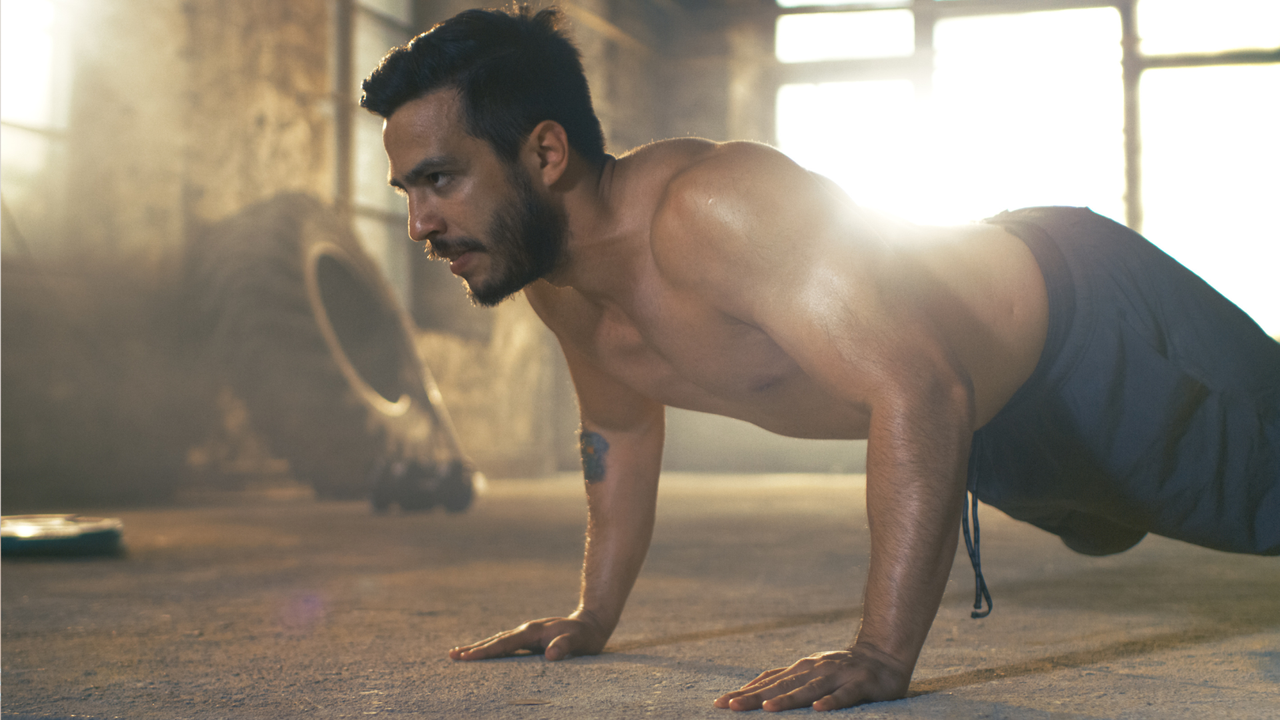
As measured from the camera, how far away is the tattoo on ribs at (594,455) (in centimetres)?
181

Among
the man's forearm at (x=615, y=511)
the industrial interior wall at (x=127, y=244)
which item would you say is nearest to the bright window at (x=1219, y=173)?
the industrial interior wall at (x=127, y=244)

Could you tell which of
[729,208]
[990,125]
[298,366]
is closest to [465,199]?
[729,208]

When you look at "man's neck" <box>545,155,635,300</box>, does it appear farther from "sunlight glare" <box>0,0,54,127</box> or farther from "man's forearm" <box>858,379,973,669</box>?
"sunlight glare" <box>0,0,54,127</box>

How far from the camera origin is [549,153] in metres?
1.51

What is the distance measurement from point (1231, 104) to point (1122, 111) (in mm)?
827

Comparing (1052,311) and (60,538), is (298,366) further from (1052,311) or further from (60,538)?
(1052,311)

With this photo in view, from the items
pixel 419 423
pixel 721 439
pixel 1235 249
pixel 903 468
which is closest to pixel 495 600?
pixel 903 468

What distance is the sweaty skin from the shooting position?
49.8 inches

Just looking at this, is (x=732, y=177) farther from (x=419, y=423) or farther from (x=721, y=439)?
(x=721, y=439)

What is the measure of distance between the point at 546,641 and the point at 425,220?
636mm

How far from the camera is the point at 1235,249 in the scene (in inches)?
361

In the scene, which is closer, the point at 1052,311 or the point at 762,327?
the point at 762,327

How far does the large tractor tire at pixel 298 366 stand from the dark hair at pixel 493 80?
3548mm

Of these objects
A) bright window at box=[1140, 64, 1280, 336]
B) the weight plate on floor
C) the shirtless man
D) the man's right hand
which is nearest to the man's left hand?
the shirtless man
